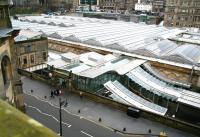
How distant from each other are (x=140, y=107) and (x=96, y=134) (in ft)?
24.6

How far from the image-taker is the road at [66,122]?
23220mm

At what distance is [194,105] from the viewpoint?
1109 inches

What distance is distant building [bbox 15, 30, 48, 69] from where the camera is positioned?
4125 centimetres

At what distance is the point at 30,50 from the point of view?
43.1 meters

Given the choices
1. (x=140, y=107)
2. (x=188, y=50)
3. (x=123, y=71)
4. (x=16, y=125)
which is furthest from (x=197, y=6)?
(x=16, y=125)

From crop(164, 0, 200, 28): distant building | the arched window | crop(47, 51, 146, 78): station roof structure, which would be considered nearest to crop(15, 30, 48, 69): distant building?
crop(47, 51, 146, 78): station roof structure

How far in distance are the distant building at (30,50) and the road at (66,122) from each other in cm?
1523

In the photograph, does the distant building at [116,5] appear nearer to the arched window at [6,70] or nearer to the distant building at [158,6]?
the distant building at [158,6]

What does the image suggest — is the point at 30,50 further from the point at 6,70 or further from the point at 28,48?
the point at 6,70

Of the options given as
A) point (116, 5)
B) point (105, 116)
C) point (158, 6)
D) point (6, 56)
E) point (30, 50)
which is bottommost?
point (105, 116)

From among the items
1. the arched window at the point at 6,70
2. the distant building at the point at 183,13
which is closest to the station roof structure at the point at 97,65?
the arched window at the point at 6,70

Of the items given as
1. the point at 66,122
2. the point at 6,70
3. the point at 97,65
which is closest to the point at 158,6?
the point at 97,65

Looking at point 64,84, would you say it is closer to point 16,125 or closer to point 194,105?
point 194,105

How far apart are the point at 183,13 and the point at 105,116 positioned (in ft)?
281
